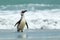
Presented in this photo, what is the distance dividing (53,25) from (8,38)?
5183mm

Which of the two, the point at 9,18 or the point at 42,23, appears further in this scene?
the point at 9,18

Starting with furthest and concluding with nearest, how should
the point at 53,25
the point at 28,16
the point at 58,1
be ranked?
the point at 58,1 < the point at 28,16 < the point at 53,25

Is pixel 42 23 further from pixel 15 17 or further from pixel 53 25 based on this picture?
pixel 15 17

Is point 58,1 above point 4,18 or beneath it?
beneath

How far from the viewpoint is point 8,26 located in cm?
1570

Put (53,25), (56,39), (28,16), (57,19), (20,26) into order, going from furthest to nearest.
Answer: (28,16), (57,19), (53,25), (20,26), (56,39)

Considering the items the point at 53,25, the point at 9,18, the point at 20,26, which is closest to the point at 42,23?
the point at 53,25

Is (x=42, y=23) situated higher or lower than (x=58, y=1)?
higher

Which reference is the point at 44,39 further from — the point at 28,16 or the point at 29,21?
the point at 28,16

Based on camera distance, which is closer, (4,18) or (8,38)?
(8,38)

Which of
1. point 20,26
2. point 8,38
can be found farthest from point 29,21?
point 8,38

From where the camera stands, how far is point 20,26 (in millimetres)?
13094

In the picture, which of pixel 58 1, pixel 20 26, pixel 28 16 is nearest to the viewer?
pixel 20 26

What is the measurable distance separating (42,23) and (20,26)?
3.22 metres
